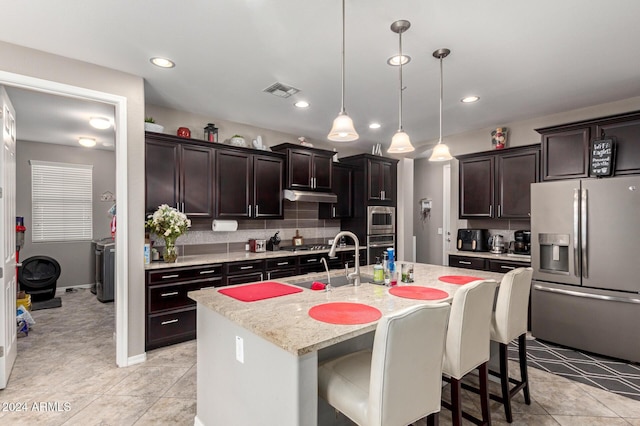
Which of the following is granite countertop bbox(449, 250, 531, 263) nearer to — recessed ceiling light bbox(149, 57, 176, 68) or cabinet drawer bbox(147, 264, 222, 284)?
cabinet drawer bbox(147, 264, 222, 284)

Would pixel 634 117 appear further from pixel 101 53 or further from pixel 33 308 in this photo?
pixel 33 308

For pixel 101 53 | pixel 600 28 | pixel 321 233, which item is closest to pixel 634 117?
pixel 600 28

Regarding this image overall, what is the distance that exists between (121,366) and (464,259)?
13.9 feet

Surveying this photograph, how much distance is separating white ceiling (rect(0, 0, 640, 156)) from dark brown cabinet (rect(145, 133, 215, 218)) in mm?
550

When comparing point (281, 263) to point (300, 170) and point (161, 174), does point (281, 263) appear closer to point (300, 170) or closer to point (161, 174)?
point (300, 170)

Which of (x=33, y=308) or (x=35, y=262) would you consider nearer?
(x=33, y=308)

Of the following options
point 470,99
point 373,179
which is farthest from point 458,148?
point 470,99

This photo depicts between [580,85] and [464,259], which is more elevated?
[580,85]

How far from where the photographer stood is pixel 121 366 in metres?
3.02

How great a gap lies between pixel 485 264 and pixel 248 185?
3.34 m

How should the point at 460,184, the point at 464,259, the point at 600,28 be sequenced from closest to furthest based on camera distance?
the point at 600,28 < the point at 464,259 < the point at 460,184

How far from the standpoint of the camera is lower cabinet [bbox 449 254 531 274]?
4062mm

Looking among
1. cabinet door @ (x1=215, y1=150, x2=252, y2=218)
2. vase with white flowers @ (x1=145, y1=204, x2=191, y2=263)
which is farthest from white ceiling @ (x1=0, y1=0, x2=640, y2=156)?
vase with white flowers @ (x1=145, y1=204, x2=191, y2=263)

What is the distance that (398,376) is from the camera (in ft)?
4.36
